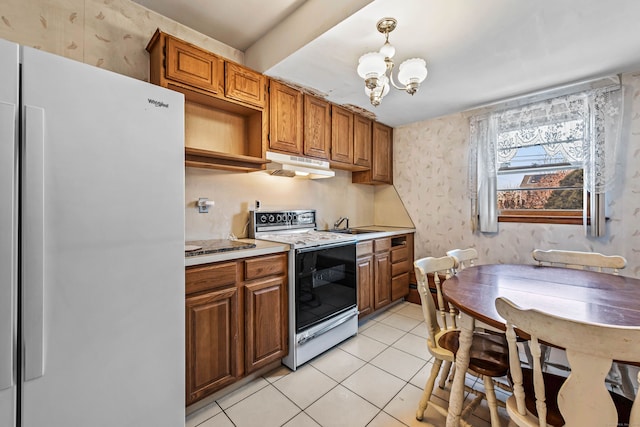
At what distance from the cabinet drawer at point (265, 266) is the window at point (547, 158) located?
7.44 feet

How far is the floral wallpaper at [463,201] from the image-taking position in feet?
7.10

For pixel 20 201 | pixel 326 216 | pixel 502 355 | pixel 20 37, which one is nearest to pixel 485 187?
pixel 326 216

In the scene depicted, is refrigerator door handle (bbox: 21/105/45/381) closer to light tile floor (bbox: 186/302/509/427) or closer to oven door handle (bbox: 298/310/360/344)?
light tile floor (bbox: 186/302/509/427)

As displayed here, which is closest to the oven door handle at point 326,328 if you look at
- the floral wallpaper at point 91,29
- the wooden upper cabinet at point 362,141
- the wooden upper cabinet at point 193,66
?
the wooden upper cabinet at point 362,141

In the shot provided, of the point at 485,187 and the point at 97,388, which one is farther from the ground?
the point at 485,187

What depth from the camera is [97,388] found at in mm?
1052

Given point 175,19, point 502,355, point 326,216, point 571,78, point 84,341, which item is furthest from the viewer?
point 326,216

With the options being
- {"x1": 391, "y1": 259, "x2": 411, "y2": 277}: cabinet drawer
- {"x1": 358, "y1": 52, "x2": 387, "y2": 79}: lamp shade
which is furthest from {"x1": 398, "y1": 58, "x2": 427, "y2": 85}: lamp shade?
{"x1": 391, "y1": 259, "x2": 411, "y2": 277}: cabinet drawer

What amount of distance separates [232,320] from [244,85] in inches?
68.8

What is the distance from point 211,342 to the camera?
1.60m

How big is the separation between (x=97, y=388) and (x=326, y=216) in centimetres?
247

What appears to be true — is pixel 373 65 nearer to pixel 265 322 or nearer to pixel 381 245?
pixel 265 322

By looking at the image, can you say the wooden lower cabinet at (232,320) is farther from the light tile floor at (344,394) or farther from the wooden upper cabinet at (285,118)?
the wooden upper cabinet at (285,118)

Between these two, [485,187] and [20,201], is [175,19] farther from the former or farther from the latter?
[485,187]
